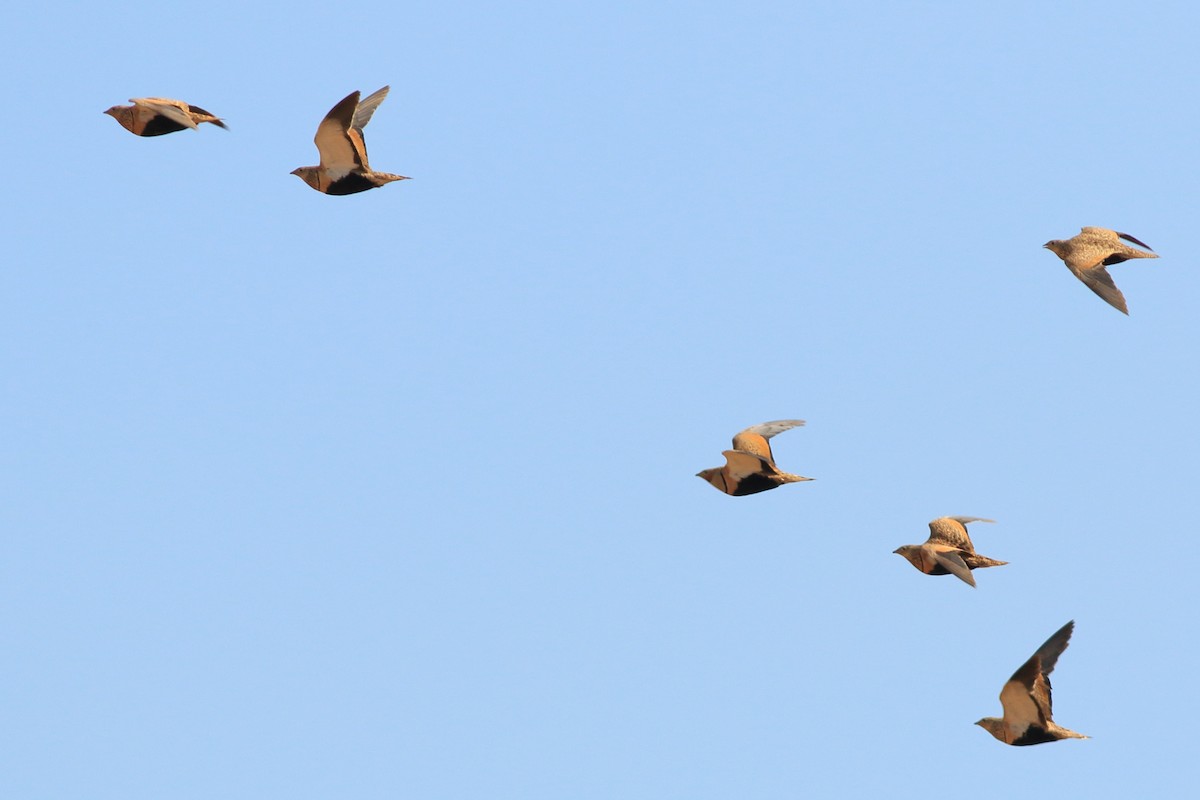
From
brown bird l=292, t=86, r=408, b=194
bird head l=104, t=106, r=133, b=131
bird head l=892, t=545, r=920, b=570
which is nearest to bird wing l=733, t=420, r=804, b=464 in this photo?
bird head l=892, t=545, r=920, b=570

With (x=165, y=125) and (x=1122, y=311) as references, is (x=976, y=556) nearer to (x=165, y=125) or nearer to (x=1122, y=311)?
(x=1122, y=311)

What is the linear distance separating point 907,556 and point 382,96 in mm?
12148

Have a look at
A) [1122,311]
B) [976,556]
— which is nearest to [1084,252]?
[1122,311]

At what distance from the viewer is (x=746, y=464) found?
34.0 metres

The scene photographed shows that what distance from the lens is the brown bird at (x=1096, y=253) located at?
32.1 metres

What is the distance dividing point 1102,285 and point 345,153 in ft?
42.4

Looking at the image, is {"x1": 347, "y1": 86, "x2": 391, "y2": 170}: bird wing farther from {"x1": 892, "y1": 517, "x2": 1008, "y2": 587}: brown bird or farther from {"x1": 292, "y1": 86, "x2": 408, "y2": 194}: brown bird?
{"x1": 892, "y1": 517, "x2": 1008, "y2": 587}: brown bird

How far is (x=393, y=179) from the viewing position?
106 feet

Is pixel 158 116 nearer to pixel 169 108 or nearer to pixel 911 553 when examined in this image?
pixel 169 108

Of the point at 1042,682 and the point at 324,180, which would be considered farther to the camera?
the point at 324,180

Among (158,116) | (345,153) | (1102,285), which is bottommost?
(1102,285)

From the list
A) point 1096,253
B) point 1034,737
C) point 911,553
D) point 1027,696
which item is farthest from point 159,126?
point 1034,737

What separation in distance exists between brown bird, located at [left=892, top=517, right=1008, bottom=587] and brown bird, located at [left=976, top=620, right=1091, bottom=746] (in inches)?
96.5

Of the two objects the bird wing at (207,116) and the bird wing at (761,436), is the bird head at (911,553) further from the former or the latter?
the bird wing at (207,116)
